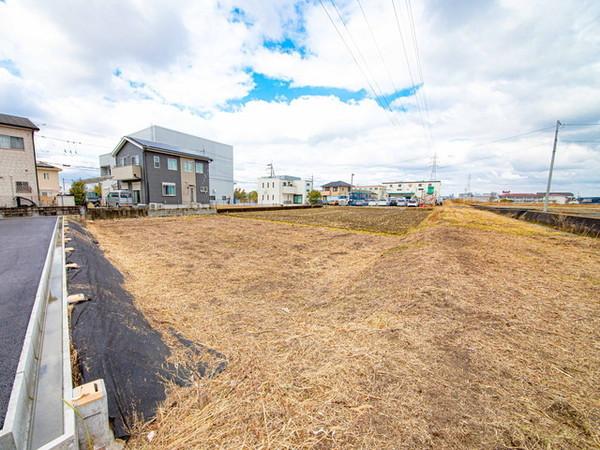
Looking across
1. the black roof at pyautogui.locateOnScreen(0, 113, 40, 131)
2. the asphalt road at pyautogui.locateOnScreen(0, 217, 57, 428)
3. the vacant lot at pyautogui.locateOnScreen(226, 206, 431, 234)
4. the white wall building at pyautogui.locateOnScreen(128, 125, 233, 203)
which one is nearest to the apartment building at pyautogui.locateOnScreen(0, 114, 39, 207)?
the black roof at pyautogui.locateOnScreen(0, 113, 40, 131)

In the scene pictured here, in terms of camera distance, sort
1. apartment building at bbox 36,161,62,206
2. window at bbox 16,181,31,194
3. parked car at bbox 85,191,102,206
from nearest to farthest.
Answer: window at bbox 16,181,31,194, parked car at bbox 85,191,102,206, apartment building at bbox 36,161,62,206

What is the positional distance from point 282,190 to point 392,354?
49516 millimetres

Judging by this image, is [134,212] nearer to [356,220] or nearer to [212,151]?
[356,220]

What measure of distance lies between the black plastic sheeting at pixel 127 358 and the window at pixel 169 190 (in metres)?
21.8

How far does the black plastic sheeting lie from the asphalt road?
0.38 meters

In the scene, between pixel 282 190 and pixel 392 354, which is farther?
pixel 282 190

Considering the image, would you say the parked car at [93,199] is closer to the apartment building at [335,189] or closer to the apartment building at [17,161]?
the apartment building at [17,161]

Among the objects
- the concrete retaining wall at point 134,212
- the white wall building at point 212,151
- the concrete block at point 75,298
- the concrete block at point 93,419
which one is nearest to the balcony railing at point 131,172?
the concrete retaining wall at point 134,212

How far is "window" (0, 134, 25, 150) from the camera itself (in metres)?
15.2

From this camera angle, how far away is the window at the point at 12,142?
1525 centimetres

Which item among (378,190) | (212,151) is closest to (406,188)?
(378,190)

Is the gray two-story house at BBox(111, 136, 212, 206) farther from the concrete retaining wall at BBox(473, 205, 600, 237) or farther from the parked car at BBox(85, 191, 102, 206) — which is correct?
the concrete retaining wall at BBox(473, 205, 600, 237)

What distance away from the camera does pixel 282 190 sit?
50.7 metres

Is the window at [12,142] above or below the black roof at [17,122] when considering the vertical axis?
below
